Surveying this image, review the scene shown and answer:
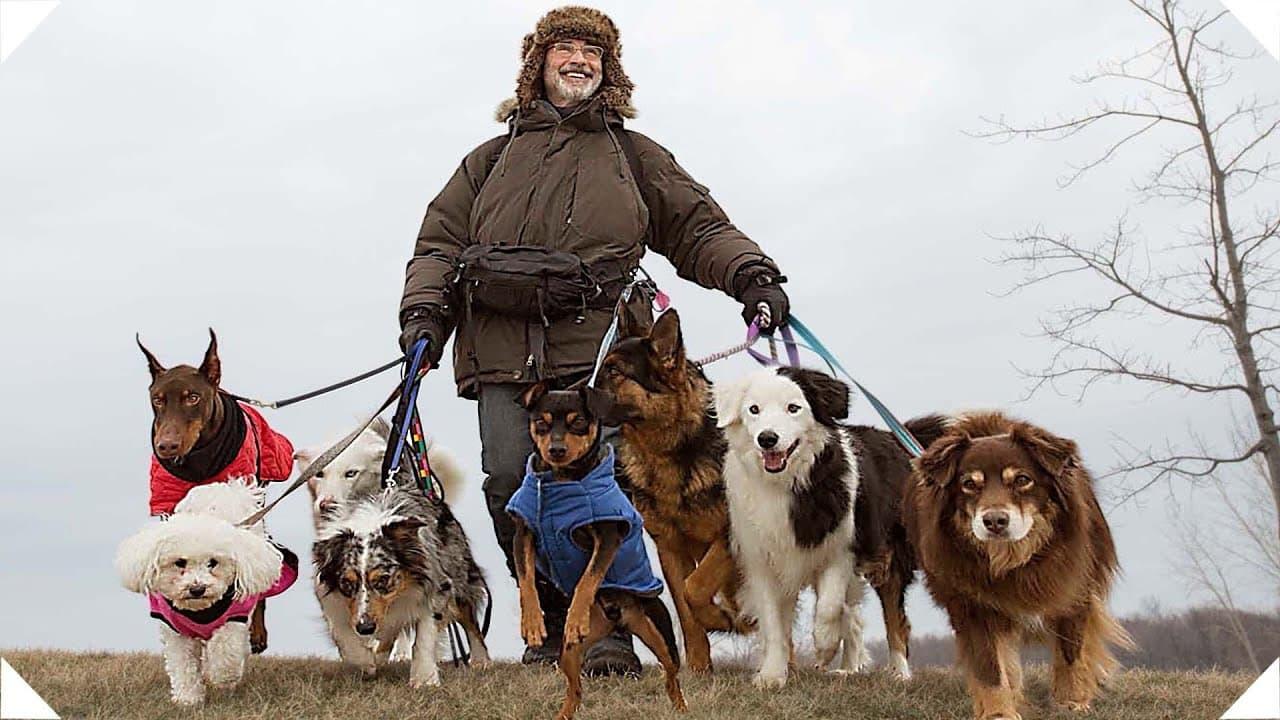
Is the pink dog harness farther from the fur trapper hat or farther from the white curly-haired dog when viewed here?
the fur trapper hat

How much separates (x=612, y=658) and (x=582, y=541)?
69.8 inches

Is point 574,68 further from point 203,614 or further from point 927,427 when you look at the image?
point 203,614

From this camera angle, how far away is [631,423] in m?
5.91

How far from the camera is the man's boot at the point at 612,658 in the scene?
6.41 meters

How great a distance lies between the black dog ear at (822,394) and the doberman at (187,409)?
10.1ft

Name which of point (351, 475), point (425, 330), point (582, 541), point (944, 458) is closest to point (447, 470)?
point (351, 475)

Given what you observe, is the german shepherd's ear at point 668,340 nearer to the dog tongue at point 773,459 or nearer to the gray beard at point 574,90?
the dog tongue at point 773,459

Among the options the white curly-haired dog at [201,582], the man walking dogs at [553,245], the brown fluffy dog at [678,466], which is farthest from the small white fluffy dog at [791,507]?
the white curly-haired dog at [201,582]

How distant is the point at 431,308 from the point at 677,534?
6.00 ft

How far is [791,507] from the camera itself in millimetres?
6070

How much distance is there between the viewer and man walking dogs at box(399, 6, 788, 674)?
21.0 feet

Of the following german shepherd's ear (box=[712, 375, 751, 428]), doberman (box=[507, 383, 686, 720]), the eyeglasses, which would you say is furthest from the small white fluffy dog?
the eyeglasses

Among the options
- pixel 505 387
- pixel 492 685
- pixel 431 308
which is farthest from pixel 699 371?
pixel 492 685

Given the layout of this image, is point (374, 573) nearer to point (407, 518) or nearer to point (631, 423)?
point (407, 518)
